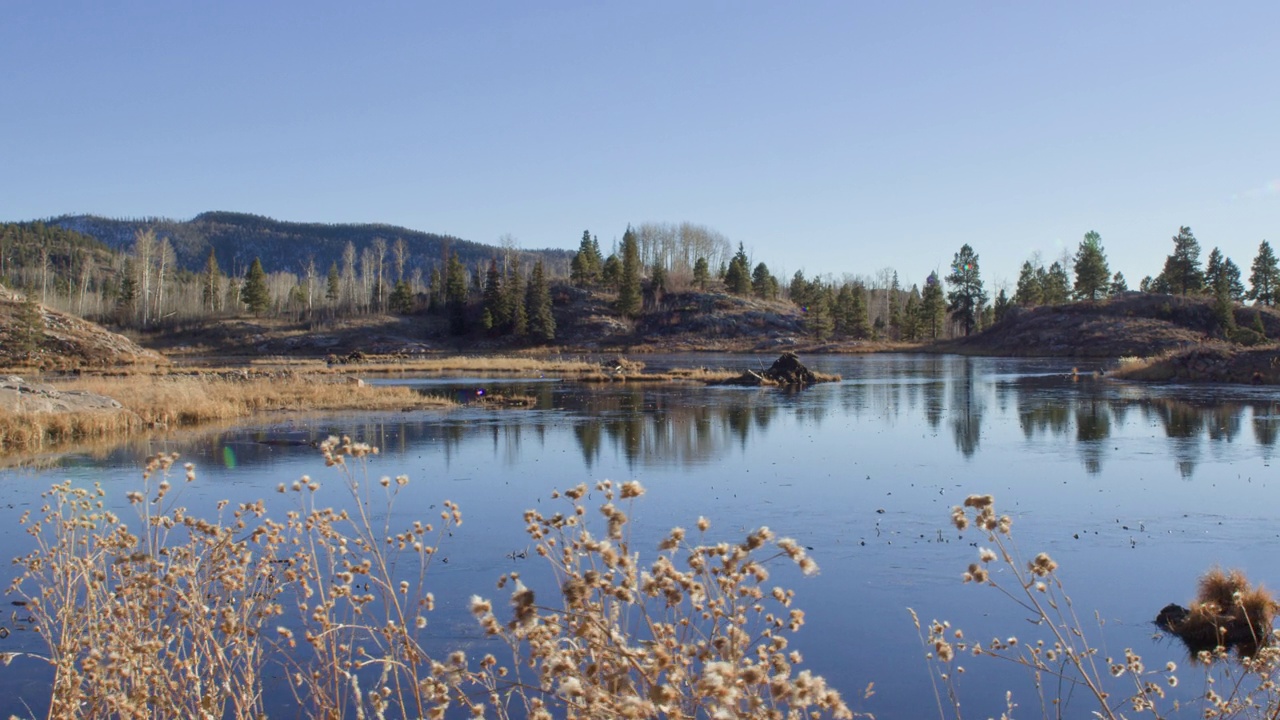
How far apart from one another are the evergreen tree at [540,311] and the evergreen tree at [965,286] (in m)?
46.8

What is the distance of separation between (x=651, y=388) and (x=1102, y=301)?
218ft

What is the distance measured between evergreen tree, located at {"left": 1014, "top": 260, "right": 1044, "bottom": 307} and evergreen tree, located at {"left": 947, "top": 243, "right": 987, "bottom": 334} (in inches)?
214

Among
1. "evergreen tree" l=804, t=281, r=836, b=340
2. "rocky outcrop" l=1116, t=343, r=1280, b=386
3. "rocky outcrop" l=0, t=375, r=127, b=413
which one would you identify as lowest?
"rocky outcrop" l=0, t=375, r=127, b=413

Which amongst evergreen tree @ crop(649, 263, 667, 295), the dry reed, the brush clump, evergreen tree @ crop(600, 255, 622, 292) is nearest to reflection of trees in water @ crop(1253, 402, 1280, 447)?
the brush clump

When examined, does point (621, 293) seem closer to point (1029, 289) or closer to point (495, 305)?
point (495, 305)

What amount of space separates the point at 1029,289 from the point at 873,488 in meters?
106

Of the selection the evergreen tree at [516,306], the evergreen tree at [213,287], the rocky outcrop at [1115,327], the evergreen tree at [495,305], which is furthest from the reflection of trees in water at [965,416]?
the evergreen tree at [213,287]

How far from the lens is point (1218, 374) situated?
44.4 metres

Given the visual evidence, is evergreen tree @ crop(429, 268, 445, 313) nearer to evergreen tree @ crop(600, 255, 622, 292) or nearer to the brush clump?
evergreen tree @ crop(600, 255, 622, 292)

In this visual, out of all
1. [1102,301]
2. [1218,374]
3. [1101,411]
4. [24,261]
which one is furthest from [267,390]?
[24,261]

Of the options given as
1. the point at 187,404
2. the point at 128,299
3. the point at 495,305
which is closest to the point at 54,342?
the point at 495,305

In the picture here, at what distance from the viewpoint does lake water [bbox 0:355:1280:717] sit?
8.85 metres

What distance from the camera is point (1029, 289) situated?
4422 inches

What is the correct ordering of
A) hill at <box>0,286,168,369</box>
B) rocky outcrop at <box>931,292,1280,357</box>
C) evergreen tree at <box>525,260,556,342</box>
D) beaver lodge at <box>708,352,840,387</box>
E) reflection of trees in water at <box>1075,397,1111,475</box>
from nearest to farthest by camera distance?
1. reflection of trees in water at <box>1075,397,1111,475</box>
2. beaver lodge at <box>708,352,840,387</box>
3. hill at <box>0,286,168,369</box>
4. rocky outcrop at <box>931,292,1280,357</box>
5. evergreen tree at <box>525,260,556,342</box>
